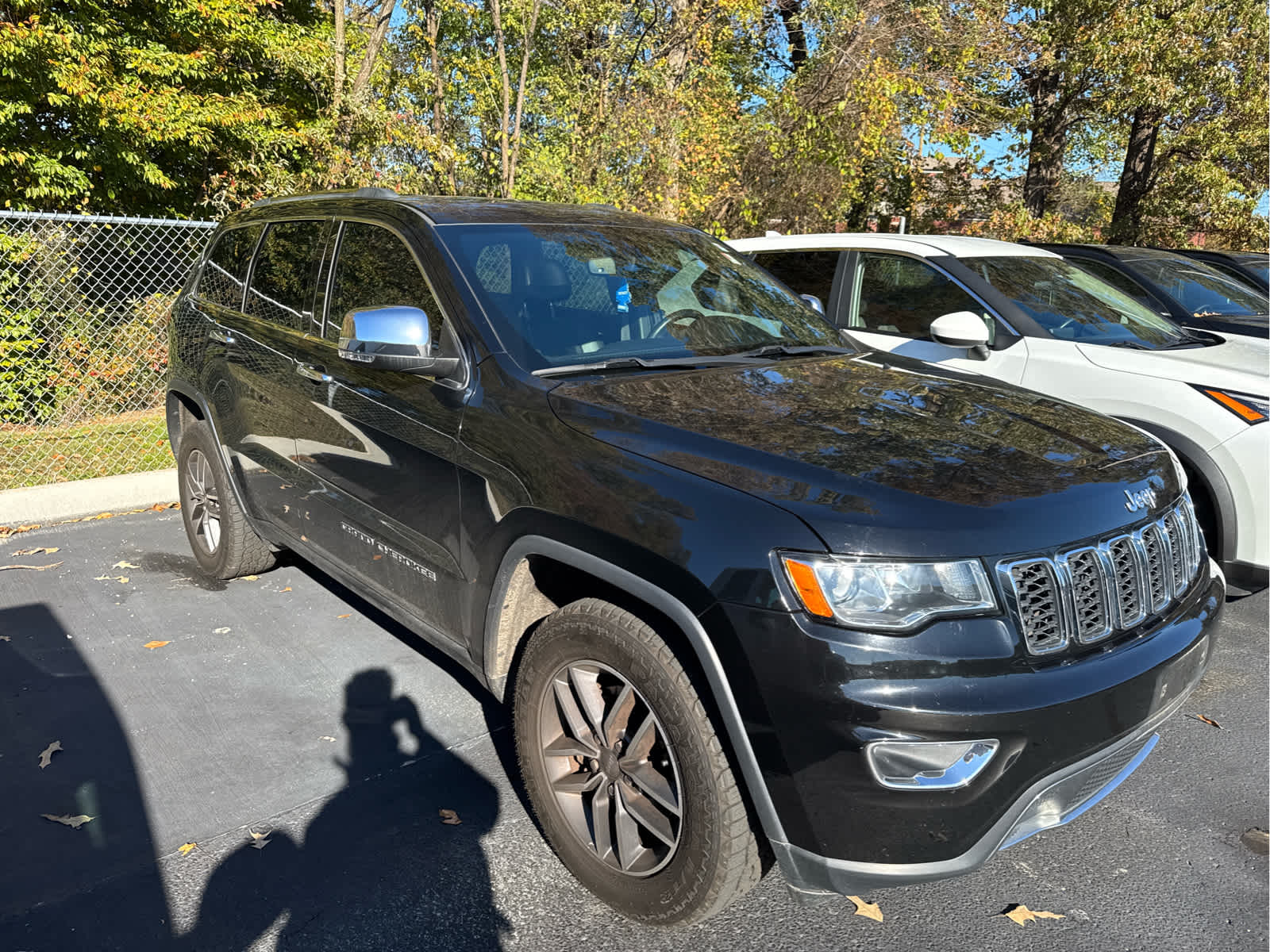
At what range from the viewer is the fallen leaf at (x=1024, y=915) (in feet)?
8.37

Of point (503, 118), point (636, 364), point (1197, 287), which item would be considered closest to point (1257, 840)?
point (636, 364)

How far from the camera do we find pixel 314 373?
3586mm

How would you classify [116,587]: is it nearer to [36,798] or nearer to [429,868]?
[36,798]

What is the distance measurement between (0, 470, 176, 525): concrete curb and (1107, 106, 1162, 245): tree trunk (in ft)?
58.3

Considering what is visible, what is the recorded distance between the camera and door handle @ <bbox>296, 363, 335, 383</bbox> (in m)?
3.51

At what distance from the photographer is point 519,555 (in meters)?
2.58

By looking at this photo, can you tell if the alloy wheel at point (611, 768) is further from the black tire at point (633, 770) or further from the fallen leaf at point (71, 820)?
the fallen leaf at point (71, 820)

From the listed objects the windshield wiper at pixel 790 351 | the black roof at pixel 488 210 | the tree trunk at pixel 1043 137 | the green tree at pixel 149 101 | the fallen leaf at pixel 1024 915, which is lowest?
the fallen leaf at pixel 1024 915

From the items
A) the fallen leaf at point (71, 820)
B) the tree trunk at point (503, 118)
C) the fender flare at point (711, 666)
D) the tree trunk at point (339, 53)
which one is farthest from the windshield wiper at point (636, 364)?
the tree trunk at point (339, 53)

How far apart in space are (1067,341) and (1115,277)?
375cm

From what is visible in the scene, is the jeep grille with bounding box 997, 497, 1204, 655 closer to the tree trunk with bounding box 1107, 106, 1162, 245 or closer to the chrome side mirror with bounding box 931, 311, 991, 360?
the chrome side mirror with bounding box 931, 311, 991, 360

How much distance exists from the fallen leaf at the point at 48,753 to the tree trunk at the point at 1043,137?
18340 mm

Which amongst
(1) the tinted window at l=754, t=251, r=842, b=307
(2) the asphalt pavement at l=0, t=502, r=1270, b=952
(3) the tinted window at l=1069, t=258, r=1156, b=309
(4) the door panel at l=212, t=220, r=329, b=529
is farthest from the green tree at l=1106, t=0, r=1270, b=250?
(4) the door panel at l=212, t=220, r=329, b=529

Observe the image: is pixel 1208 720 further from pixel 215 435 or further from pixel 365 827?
pixel 215 435
